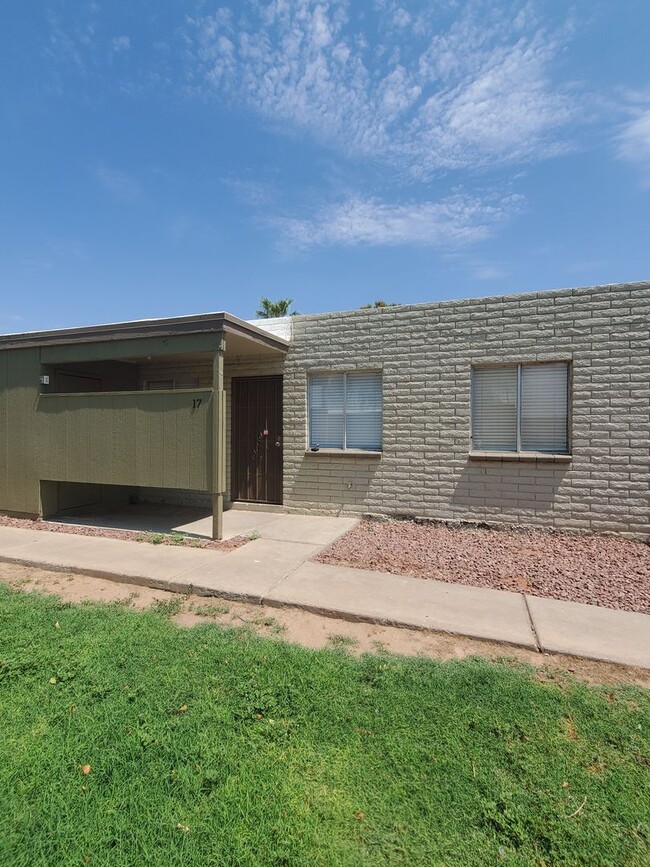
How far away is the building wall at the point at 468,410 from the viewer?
658 cm

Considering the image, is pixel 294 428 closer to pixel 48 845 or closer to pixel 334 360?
pixel 334 360

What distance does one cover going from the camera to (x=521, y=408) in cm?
714

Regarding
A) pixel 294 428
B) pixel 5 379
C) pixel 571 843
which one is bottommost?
pixel 571 843

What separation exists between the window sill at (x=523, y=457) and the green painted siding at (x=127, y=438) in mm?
4145

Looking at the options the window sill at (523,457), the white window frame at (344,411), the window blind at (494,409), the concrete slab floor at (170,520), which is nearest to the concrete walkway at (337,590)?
the concrete slab floor at (170,520)

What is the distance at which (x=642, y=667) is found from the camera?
3090 millimetres

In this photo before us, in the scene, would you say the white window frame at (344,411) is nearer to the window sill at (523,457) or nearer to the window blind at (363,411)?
the window blind at (363,411)

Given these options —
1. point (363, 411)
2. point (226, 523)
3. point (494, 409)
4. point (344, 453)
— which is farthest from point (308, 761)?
point (363, 411)

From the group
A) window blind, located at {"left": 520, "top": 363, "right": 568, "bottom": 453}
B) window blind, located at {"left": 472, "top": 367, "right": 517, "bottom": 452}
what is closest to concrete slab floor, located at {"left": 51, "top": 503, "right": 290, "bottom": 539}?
window blind, located at {"left": 472, "top": 367, "right": 517, "bottom": 452}

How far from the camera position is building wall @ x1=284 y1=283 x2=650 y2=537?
6.58 meters

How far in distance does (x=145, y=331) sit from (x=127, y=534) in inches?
120

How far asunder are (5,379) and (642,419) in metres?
10.2

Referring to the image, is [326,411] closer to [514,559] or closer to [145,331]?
[145,331]

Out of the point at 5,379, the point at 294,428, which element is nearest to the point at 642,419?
the point at 294,428
